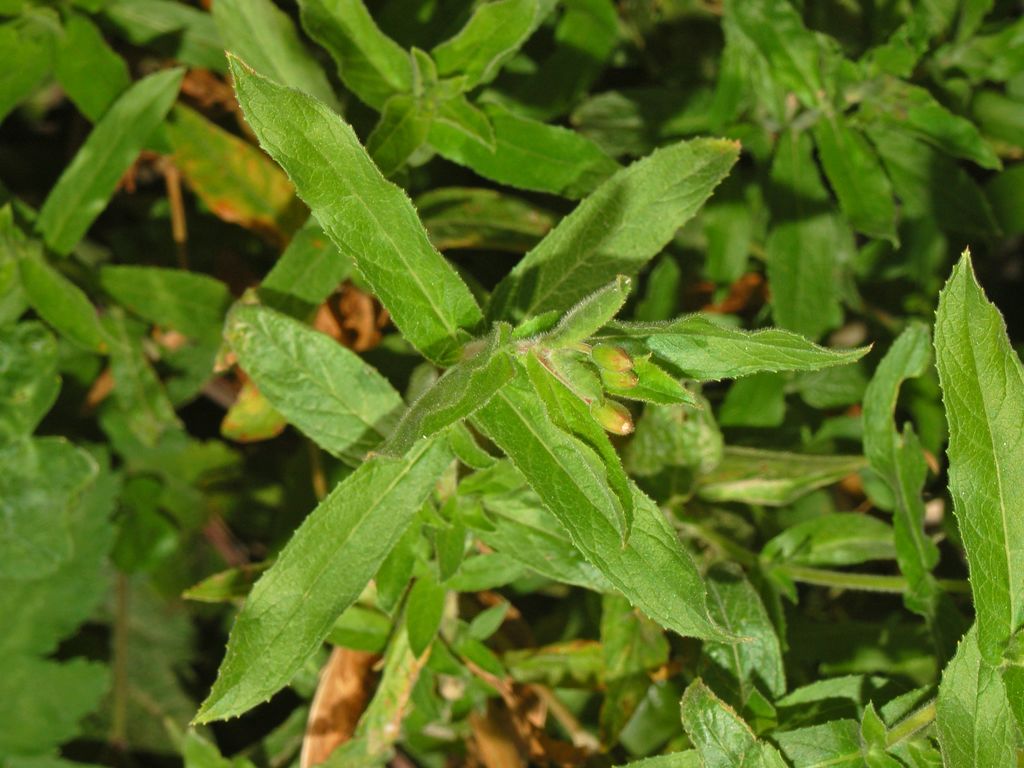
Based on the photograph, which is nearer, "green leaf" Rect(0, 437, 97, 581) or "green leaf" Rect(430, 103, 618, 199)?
"green leaf" Rect(430, 103, 618, 199)

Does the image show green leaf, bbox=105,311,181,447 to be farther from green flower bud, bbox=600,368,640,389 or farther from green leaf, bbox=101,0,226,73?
green flower bud, bbox=600,368,640,389

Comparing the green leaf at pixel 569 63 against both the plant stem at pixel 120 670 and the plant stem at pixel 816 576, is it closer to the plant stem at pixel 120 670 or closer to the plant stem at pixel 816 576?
the plant stem at pixel 816 576

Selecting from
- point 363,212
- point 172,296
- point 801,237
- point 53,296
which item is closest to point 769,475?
point 801,237

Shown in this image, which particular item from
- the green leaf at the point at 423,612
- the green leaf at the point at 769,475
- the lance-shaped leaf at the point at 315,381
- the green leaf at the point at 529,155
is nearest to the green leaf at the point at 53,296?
the lance-shaped leaf at the point at 315,381

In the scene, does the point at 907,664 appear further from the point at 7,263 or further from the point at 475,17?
the point at 7,263

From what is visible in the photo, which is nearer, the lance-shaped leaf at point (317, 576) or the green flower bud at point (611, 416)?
the green flower bud at point (611, 416)

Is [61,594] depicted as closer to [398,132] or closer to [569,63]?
[398,132]

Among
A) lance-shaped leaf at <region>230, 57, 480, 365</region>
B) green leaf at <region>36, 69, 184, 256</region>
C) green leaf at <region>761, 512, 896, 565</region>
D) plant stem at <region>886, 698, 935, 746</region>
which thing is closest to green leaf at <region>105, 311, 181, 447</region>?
green leaf at <region>36, 69, 184, 256</region>
